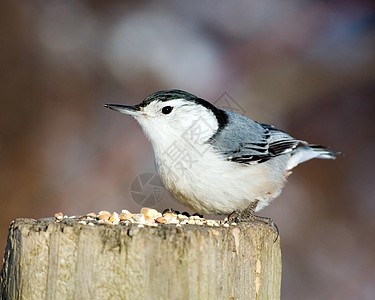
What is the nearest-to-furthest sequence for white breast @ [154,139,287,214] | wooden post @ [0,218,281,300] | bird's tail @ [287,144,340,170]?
1. wooden post @ [0,218,281,300]
2. white breast @ [154,139,287,214]
3. bird's tail @ [287,144,340,170]

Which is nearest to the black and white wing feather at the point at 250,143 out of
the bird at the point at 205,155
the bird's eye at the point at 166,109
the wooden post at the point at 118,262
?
the bird at the point at 205,155

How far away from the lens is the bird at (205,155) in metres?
2.30

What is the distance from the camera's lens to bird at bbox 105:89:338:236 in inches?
90.7

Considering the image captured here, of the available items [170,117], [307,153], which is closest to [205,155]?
[170,117]

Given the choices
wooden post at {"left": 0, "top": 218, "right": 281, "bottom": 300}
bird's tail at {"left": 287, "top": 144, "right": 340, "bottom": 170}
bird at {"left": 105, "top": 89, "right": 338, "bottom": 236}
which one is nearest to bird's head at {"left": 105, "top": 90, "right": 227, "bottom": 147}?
bird at {"left": 105, "top": 89, "right": 338, "bottom": 236}

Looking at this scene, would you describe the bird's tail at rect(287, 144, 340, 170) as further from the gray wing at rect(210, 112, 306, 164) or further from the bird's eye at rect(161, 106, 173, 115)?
the bird's eye at rect(161, 106, 173, 115)

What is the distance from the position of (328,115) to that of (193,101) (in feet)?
4.58

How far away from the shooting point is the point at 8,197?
3182 millimetres

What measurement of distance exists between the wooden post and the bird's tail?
1.58 m

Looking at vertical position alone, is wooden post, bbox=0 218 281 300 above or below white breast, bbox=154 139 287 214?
below

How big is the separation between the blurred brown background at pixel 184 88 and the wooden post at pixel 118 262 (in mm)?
1799

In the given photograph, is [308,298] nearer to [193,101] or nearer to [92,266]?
[193,101]

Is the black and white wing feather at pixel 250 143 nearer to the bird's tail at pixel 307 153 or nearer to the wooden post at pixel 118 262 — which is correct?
the bird's tail at pixel 307 153

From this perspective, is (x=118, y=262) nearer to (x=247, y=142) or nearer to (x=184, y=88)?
(x=247, y=142)
